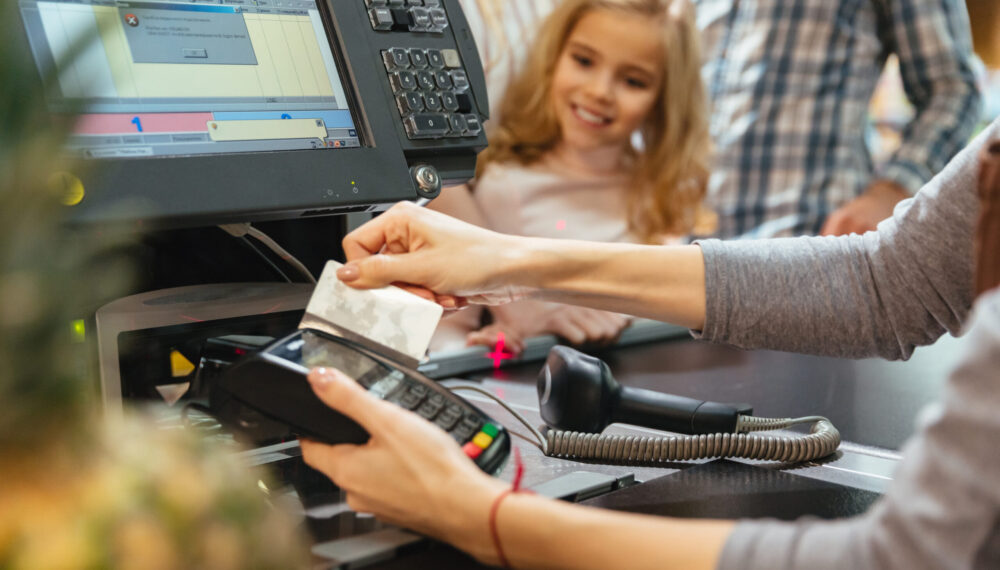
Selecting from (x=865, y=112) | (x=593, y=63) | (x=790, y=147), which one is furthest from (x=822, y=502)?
(x=865, y=112)

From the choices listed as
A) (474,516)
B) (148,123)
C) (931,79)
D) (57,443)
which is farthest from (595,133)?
(57,443)

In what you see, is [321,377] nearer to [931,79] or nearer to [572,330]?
[572,330]

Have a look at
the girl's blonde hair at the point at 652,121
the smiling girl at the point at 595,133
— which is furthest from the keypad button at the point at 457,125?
the girl's blonde hair at the point at 652,121

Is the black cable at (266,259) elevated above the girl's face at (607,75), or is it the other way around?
the girl's face at (607,75)

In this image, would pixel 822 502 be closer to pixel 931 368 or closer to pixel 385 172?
pixel 385 172

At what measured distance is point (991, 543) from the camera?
403 mm

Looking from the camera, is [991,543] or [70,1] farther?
[70,1]

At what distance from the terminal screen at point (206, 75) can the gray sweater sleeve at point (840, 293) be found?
1.21ft

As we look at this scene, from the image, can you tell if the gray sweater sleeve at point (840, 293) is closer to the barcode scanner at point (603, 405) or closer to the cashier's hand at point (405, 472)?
the barcode scanner at point (603, 405)

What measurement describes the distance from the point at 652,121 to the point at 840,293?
1.26m

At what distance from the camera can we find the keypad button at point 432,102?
80 cm

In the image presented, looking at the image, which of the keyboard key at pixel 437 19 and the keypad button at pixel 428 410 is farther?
the keyboard key at pixel 437 19

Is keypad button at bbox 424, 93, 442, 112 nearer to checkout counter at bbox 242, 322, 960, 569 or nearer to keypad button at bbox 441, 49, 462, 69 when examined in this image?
Answer: keypad button at bbox 441, 49, 462, 69

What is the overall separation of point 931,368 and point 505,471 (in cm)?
75
